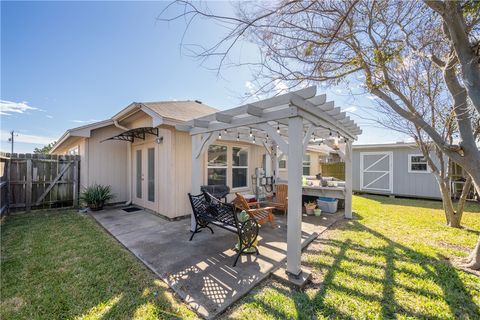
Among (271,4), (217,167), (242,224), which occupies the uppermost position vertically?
(271,4)

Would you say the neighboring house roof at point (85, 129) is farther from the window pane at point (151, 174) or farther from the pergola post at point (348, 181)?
the pergola post at point (348, 181)

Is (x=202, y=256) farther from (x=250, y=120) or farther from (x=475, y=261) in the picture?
(x=475, y=261)

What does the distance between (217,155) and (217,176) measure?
752 millimetres

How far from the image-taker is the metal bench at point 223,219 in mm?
3518

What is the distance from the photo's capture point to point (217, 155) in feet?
23.4

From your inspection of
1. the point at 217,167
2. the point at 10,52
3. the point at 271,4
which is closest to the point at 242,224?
the point at 271,4

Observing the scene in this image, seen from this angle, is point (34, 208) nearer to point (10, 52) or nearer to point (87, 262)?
point (10, 52)

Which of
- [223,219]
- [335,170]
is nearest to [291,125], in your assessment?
[223,219]

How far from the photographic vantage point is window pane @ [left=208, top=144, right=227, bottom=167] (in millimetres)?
6926

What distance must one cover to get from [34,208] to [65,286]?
646 centimetres

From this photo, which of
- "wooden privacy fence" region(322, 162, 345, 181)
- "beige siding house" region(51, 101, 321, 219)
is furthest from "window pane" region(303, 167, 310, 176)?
"beige siding house" region(51, 101, 321, 219)

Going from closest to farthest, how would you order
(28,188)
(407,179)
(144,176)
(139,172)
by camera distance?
1. (28,188)
2. (144,176)
3. (139,172)
4. (407,179)

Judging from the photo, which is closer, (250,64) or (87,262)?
(87,262)

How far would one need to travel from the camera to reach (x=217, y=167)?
7148 mm
